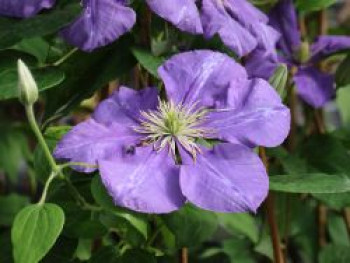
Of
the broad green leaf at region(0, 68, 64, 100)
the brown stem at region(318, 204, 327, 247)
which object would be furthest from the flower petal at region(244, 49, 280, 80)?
the brown stem at region(318, 204, 327, 247)

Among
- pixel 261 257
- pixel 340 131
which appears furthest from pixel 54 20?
pixel 261 257

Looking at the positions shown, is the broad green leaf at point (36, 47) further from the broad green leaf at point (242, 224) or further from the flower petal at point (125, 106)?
the broad green leaf at point (242, 224)

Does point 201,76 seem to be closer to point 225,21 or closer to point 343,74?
point 225,21

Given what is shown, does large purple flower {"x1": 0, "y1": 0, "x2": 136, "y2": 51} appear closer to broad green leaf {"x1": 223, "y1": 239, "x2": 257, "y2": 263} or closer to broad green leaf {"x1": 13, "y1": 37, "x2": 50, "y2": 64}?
broad green leaf {"x1": 13, "y1": 37, "x2": 50, "y2": 64}

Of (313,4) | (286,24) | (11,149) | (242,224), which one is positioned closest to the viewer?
(313,4)

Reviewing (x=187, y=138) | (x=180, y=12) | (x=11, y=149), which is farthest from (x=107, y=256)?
(x=11, y=149)

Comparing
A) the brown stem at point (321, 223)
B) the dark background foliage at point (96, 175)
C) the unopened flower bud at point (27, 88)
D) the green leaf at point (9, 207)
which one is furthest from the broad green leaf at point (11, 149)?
the unopened flower bud at point (27, 88)

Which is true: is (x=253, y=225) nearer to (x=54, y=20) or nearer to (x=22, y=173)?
(x=54, y=20)
